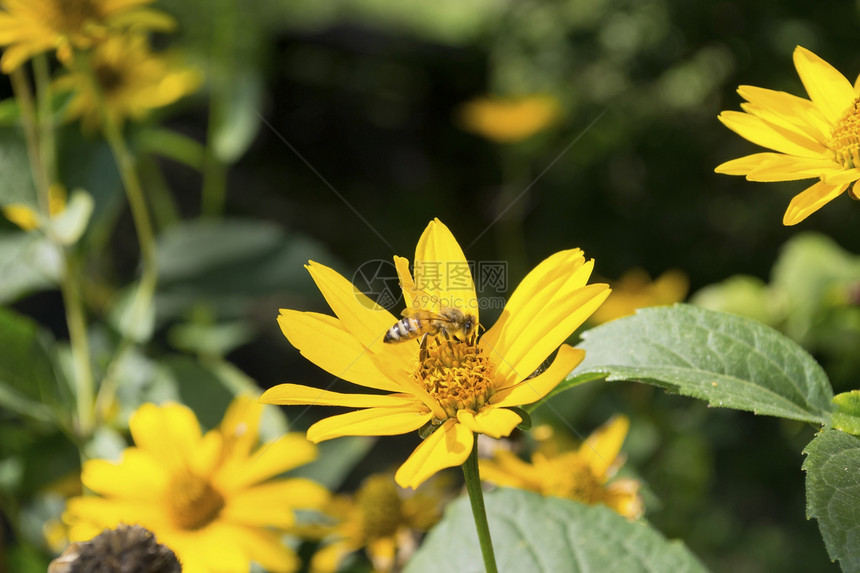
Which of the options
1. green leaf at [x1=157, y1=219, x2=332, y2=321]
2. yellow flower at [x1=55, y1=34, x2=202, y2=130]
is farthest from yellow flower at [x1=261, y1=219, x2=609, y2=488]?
yellow flower at [x1=55, y1=34, x2=202, y2=130]

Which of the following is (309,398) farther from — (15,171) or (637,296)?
(637,296)

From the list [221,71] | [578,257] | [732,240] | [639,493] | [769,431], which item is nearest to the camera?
[578,257]

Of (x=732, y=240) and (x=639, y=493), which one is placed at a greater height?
(x=732, y=240)

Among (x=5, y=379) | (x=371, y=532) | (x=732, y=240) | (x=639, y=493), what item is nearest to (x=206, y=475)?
(x=371, y=532)

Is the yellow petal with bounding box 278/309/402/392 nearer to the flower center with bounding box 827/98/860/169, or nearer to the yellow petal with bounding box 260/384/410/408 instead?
the yellow petal with bounding box 260/384/410/408

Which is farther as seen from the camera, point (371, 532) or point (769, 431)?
point (769, 431)

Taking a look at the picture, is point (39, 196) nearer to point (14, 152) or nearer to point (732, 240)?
point (14, 152)

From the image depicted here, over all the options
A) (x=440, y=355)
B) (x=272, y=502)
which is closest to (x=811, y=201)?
(x=440, y=355)

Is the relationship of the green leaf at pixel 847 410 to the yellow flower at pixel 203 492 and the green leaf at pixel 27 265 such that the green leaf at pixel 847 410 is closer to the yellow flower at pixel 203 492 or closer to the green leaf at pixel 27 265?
the yellow flower at pixel 203 492

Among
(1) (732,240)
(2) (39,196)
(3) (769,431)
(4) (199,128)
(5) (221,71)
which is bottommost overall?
(3) (769,431)
